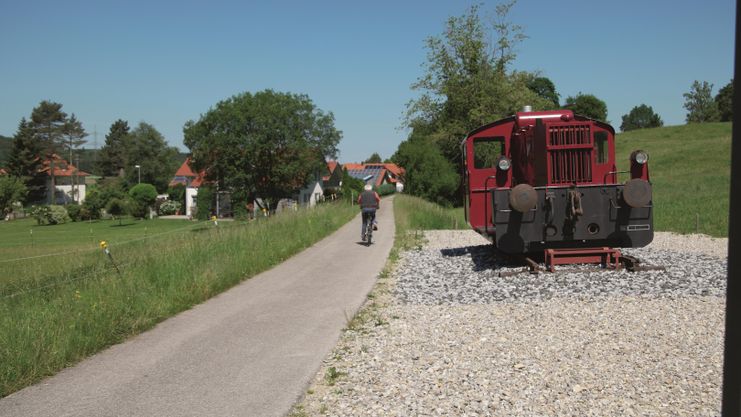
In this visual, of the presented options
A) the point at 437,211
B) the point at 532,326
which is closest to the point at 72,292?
the point at 532,326

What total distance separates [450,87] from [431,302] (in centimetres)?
2957

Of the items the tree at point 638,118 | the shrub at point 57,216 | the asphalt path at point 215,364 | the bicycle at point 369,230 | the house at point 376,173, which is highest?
the tree at point 638,118

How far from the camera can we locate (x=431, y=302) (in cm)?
863

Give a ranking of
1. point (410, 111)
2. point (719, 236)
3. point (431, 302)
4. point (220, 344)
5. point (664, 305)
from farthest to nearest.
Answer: point (410, 111) < point (719, 236) < point (431, 302) < point (664, 305) < point (220, 344)

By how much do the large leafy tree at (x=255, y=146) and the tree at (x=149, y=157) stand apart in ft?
190

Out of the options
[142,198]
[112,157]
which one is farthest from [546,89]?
[112,157]

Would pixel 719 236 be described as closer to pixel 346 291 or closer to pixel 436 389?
pixel 346 291

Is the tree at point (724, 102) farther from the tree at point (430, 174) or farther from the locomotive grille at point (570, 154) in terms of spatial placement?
the locomotive grille at point (570, 154)

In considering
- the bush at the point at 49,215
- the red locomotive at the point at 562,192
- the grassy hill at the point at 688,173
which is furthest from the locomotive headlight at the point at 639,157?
the bush at the point at 49,215

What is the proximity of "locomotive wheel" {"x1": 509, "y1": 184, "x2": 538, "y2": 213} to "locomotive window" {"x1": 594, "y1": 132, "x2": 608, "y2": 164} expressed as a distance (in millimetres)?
2479

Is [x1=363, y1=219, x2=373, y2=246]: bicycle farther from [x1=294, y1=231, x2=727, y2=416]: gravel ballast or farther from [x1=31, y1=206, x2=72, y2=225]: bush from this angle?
[x1=31, y1=206, x2=72, y2=225]: bush

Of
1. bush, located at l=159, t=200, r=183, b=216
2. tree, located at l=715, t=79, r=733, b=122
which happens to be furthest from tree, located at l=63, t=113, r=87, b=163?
tree, located at l=715, t=79, r=733, b=122

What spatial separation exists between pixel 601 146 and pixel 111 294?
9.42 m

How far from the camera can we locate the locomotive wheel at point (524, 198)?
9891mm
